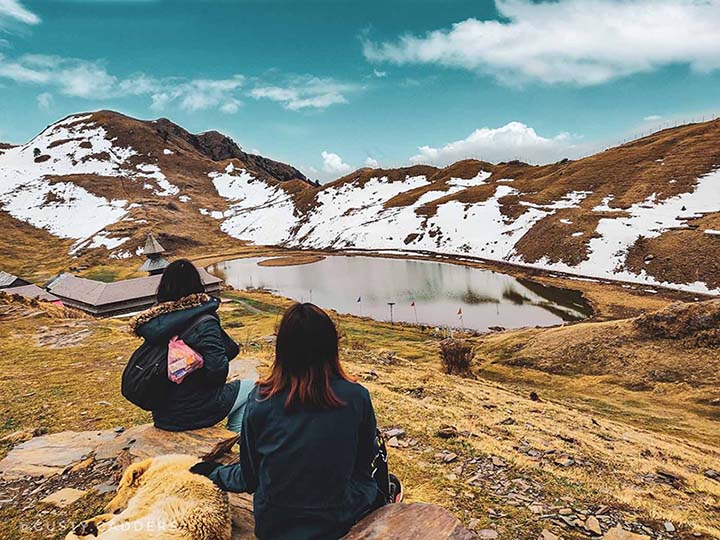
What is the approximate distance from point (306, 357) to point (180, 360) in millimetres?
2751

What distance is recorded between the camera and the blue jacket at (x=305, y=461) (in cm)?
376

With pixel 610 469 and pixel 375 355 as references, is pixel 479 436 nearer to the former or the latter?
pixel 610 469

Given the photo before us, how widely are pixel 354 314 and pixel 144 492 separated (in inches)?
1875

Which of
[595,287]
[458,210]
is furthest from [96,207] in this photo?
[595,287]

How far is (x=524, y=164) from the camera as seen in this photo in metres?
150

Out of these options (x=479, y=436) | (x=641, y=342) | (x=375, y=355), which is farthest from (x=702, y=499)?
(x=641, y=342)

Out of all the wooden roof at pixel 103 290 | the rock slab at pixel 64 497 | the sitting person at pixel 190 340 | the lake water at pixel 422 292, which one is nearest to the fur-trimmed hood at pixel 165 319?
the sitting person at pixel 190 340

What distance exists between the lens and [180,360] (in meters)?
5.62

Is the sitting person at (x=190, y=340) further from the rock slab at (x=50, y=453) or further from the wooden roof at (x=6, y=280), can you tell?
the wooden roof at (x=6, y=280)

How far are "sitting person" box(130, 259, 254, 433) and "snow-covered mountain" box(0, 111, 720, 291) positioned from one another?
67.3 m

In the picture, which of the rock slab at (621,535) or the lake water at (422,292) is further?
the lake water at (422,292)

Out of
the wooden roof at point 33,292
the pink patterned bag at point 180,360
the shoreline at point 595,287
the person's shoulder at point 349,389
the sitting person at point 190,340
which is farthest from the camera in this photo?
the shoreline at point 595,287

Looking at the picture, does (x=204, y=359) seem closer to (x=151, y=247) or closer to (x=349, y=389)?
(x=349, y=389)

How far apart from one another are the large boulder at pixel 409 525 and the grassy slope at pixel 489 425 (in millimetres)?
2600
